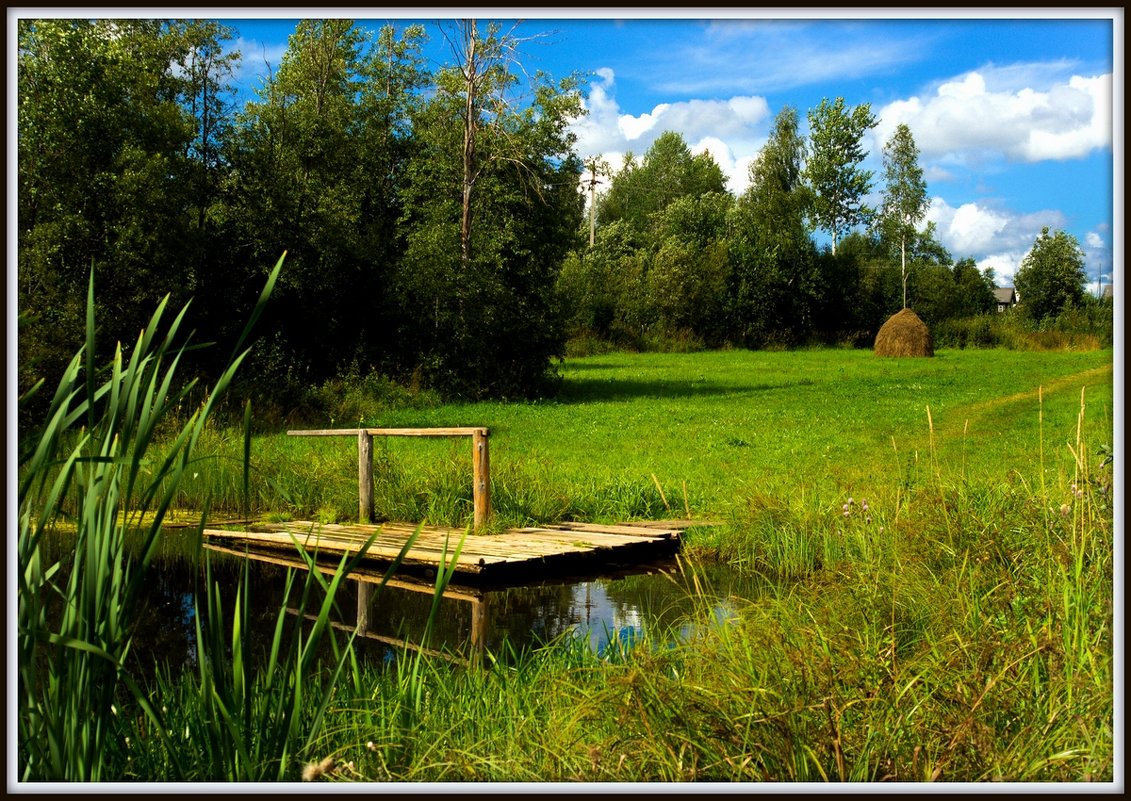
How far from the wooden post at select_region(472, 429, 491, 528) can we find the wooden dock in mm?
202

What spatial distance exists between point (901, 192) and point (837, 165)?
12.0 ft

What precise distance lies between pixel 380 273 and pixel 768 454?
9849 millimetres

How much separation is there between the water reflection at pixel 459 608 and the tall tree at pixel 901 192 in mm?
38994

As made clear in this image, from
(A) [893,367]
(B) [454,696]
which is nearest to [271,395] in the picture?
→ (B) [454,696]

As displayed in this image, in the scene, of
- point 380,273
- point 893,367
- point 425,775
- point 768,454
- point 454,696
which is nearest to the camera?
point 425,775

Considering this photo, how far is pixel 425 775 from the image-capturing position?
295 centimetres

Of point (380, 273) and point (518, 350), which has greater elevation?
point (380, 273)

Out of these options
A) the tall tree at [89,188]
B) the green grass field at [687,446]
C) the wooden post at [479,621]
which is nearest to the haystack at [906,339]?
the green grass field at [687,446]

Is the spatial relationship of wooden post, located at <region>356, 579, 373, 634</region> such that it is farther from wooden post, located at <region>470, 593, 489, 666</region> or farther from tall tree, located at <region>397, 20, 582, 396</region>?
tall tree, located at <region>397, 20, 582, 396</region>

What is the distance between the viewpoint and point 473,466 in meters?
9.01

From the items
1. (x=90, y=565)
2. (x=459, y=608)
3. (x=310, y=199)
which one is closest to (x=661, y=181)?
(x=310, y=199)

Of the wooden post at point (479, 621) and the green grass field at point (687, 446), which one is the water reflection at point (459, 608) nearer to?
the wooden post at point (479, 621)

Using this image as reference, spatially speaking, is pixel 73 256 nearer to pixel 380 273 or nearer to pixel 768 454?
pixel 380 273

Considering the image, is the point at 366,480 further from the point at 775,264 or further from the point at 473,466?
the point at 775,264
